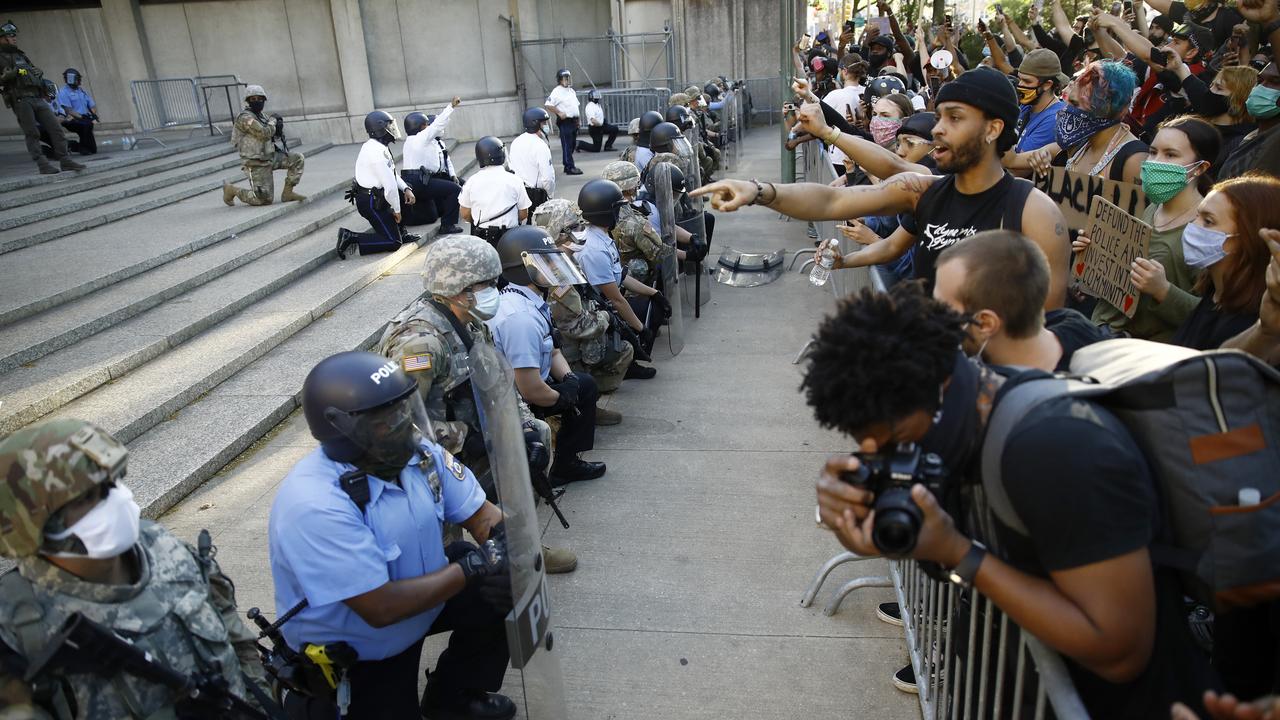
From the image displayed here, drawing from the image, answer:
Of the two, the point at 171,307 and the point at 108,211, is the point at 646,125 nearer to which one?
the point at 171,307

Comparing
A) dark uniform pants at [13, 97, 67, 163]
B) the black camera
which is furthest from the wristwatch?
dark uniform pants at [13, 97, 67, 163]

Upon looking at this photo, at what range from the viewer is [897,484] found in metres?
1.75

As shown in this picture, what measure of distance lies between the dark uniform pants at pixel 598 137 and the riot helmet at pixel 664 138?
10058 mm

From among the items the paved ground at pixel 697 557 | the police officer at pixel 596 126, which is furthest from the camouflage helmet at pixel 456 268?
the police officer at pixel 596 126

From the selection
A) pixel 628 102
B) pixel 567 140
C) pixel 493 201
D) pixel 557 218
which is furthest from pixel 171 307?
pixel 628 102

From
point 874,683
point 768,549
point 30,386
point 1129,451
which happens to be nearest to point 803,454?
point 768,549

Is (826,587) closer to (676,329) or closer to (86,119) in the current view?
(676,329)

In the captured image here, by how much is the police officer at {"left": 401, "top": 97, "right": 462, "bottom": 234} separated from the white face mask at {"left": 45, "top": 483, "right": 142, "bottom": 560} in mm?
9600

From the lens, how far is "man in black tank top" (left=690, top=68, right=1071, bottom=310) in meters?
3.22

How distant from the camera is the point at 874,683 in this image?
3465 millimetres

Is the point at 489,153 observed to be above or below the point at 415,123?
below

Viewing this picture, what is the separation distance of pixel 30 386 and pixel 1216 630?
22.4ft

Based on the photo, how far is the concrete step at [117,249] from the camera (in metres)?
7.31

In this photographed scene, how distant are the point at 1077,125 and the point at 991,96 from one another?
71.1 inches
